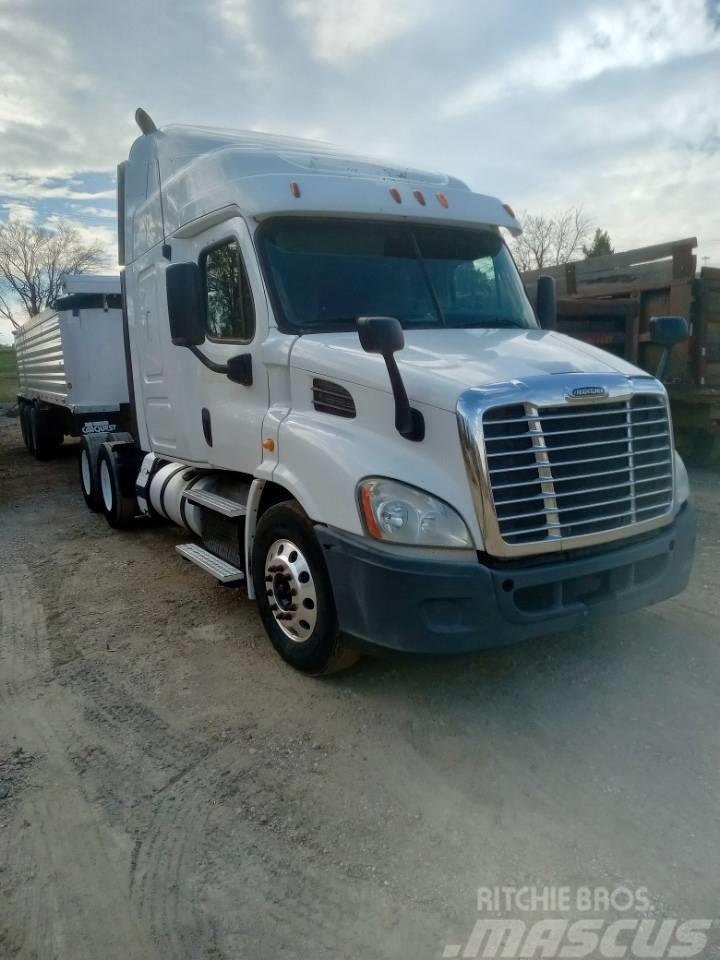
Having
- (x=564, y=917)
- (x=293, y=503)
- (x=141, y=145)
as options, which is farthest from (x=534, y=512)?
(x=141, y=145)

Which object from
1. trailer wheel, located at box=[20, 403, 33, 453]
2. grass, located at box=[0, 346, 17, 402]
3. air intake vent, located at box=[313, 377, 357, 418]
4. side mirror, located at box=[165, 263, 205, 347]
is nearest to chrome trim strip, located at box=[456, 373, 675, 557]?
air intake vent, located at box=[313, 377, 357, 418]

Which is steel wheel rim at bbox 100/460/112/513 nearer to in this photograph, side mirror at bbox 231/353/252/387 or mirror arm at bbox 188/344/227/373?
mirror arm at bbox 188/344/227/373

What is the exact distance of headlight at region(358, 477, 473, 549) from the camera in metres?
3.25

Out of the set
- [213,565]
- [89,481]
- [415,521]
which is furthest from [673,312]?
[89,481]

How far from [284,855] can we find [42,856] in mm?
915

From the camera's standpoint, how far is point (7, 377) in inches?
1834

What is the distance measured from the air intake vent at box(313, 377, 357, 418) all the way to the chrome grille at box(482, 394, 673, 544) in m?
0.81

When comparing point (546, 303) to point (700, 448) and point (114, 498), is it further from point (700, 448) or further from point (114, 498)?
point (114, 498)

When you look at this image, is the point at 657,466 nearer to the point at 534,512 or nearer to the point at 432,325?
the point at 534,512

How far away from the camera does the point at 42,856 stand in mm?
2680

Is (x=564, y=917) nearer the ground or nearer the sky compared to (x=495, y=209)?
nearer the ground

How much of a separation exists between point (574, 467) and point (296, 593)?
5.27 feet

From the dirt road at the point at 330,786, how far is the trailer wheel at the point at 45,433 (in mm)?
9471

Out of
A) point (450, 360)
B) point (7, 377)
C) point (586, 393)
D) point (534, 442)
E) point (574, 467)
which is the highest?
point (7, 377)
